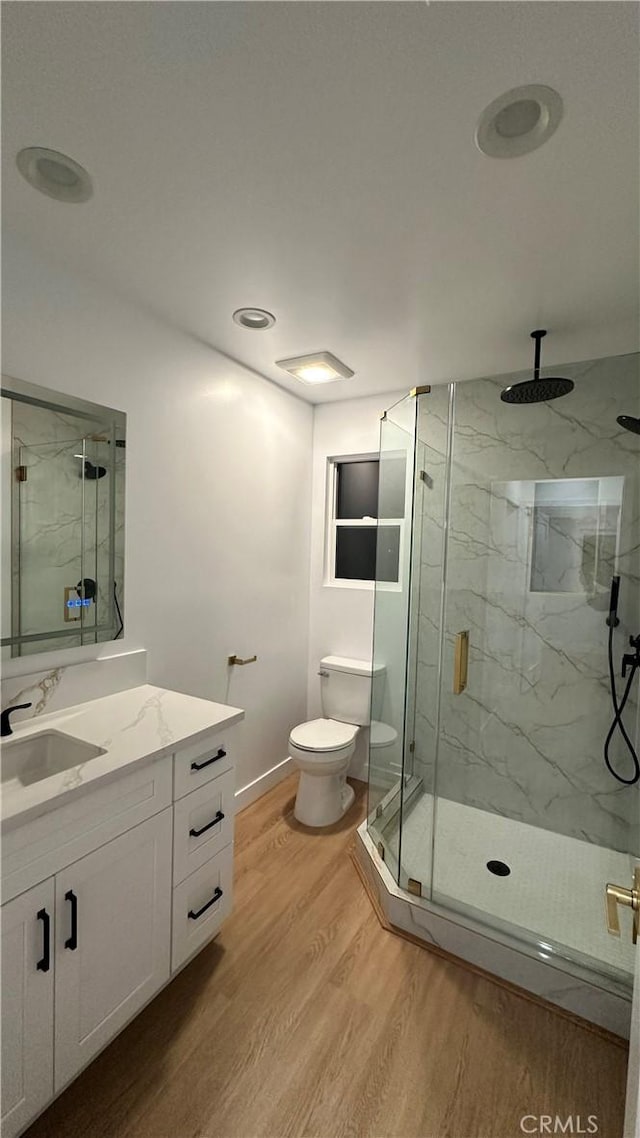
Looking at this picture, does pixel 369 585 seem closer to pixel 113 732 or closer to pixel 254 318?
pixel 254 318

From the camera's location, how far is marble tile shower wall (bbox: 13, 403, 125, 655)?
149 centimetres

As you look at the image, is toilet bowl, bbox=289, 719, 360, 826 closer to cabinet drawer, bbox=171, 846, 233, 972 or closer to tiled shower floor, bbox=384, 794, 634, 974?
tiled shower floor, bbox=384, 794, 634, 974

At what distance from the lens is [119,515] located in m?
1.78

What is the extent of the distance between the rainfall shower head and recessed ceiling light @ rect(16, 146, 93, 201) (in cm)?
167

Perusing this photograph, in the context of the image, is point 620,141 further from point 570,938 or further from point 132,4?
point 570,938

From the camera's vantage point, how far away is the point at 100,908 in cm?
118

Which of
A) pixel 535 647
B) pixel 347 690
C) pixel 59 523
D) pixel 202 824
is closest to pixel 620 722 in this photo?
pixel 535 647

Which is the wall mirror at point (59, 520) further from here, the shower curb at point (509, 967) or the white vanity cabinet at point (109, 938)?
the shower curb at point (509, 967)

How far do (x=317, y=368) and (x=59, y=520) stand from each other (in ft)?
4.78

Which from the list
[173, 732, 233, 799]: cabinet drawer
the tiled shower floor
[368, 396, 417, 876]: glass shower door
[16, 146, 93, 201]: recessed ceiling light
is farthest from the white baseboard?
[16, 146, 93, 201]: recessed ceiling light

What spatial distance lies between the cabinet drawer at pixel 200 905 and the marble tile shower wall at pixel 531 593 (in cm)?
134

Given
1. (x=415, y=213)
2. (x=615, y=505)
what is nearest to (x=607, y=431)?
(x=615, y=505)

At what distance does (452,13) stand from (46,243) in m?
1.32

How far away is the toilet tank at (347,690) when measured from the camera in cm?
272
